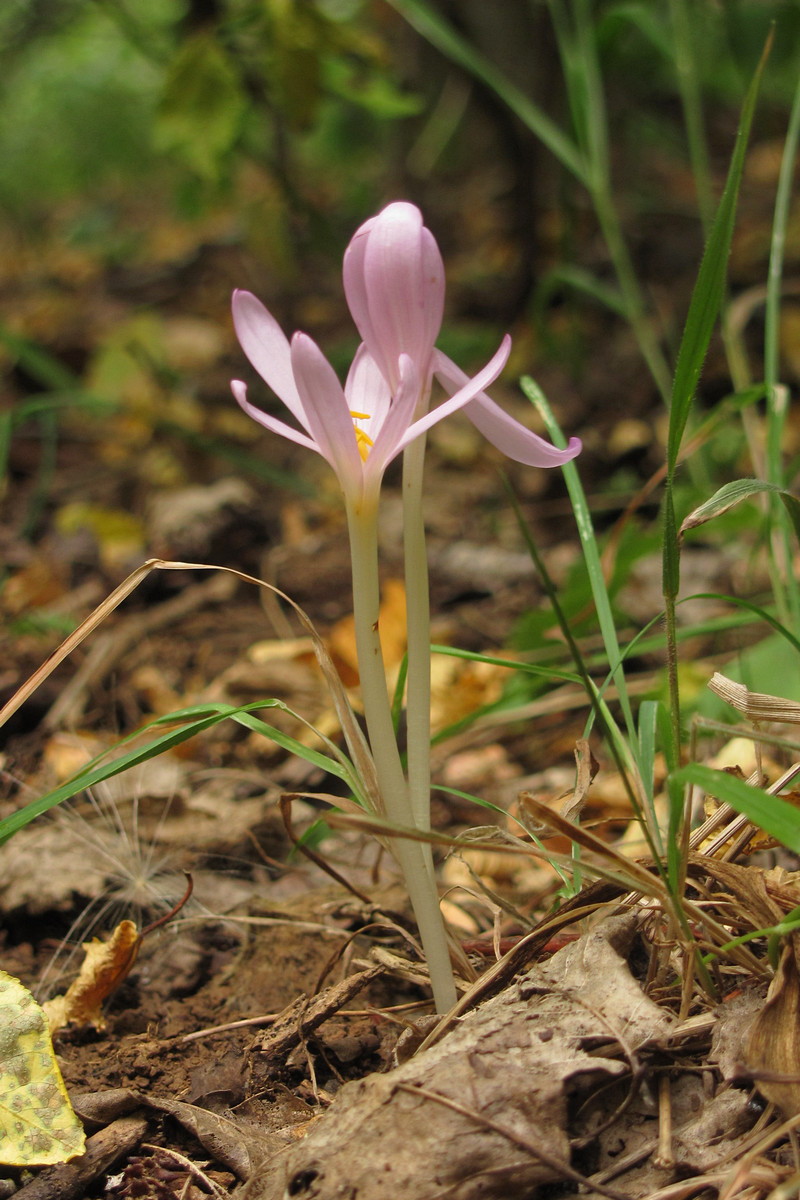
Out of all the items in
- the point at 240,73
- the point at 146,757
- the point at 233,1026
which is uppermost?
the point at 240,73

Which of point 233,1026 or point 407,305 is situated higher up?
point 407,305

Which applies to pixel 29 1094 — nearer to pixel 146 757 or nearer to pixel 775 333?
pixel 146 757

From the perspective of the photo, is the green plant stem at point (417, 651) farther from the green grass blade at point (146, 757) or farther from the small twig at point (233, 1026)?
the small twig at point (233, 1026)

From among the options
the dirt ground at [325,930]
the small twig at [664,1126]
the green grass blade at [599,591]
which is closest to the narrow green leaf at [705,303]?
the green grass blade at [599,591]

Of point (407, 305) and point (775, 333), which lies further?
point (775, 333)

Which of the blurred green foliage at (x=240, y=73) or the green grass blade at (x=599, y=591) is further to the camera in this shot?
the blurred green foliage at (x=240, y=73)

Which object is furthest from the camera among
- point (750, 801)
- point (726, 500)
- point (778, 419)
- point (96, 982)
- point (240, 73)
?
point (240, 73)

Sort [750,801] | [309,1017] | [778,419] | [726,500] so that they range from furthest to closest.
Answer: [778,419]
[309,1017]
[726,500]
[750,801]

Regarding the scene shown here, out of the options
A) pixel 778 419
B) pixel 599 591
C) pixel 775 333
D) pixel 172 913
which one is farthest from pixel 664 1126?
pixel 775 333
